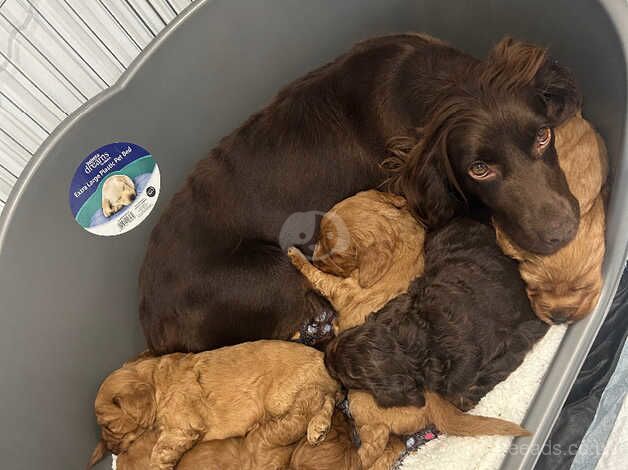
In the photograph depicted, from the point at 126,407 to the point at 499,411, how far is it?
1.03m

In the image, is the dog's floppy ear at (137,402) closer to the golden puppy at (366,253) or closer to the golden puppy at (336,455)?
the golden puppy at (336,455)

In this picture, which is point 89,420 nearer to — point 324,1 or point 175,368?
point 175,368

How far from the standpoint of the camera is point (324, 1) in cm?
217

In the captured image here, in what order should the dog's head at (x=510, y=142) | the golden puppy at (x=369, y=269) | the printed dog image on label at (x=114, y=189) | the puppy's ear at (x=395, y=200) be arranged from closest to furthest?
the dog's head at (x=510, y=142) < the golden puppy at (x=369, y=269) < the puppy's ear at (x=395, y=200) < the printed dog image on label at (x=114, y=189)

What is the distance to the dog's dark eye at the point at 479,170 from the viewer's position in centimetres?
166

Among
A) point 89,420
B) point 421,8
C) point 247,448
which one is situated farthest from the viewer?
point 421,8

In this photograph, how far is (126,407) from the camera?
177cm

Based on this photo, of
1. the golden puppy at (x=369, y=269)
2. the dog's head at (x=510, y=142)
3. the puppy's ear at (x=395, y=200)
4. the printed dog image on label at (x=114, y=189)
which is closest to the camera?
the dog's head at (x=510, y=142)

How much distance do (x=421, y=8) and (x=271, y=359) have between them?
4.32ft

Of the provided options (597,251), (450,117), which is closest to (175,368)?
(450,117)

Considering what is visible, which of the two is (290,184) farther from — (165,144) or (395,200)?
(165,144)

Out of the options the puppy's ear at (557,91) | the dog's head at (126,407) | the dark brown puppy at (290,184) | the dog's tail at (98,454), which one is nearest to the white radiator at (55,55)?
the dark brown puppy at (290,184)

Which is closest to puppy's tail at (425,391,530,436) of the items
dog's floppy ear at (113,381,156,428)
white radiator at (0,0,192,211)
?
dog's floppy ear at (113,381,156,428)

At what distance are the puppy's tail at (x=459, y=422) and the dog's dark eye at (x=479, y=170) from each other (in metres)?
0.60
